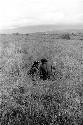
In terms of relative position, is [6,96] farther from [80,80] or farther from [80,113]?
[80,80]

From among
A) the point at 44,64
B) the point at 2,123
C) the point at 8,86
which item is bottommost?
the point at 2,123

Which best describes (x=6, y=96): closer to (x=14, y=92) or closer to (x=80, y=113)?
(x=14, y=92)

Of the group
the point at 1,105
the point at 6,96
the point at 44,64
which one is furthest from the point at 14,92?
the point at 44,64

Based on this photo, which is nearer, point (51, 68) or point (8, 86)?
point (8, 86)

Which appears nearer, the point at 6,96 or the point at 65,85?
the point at 6,96

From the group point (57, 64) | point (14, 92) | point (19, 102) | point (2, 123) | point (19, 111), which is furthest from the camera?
point (57, 64)

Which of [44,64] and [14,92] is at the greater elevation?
[44,64]

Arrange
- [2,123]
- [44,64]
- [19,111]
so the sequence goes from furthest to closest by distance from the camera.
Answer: [44,64] < [19,111] < [2,123]

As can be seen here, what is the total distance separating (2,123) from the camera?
4891 mm

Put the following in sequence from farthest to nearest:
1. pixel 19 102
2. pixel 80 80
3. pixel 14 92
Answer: pixel 80 80 → pixel 14 92 → pixel 19 102

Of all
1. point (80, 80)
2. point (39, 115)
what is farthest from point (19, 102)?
point (80, 80)

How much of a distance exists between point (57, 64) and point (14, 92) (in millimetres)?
3803

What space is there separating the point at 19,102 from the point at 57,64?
169 inches

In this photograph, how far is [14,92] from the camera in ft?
20.6
